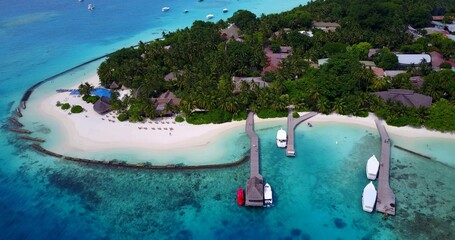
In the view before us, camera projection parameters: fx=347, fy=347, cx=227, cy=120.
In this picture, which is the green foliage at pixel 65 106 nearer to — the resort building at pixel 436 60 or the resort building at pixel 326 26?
the resort building at pixel 326 26

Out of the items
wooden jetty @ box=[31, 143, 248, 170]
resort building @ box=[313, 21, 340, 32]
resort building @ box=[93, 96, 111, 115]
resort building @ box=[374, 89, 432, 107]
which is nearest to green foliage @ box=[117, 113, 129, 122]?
resort building @ box=[93, 96, 111, 115]

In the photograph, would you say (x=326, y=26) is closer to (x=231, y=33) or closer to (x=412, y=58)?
(x=231, y=33)

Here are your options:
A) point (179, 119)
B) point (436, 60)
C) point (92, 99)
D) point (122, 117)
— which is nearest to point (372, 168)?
point (179, 119)

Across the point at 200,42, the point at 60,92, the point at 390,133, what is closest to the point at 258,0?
the point at 200,42

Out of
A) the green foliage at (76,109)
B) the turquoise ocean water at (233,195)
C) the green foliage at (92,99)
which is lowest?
the turquoise ocean water at (233,195)

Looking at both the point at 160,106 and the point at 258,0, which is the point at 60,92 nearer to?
the point at 160,106

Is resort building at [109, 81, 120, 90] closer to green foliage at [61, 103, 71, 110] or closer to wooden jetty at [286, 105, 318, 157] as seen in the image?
green foliage at [61, 103, 71, 110]

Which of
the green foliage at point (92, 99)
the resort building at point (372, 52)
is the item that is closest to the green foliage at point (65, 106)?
the green foliage at point (92, 99)
